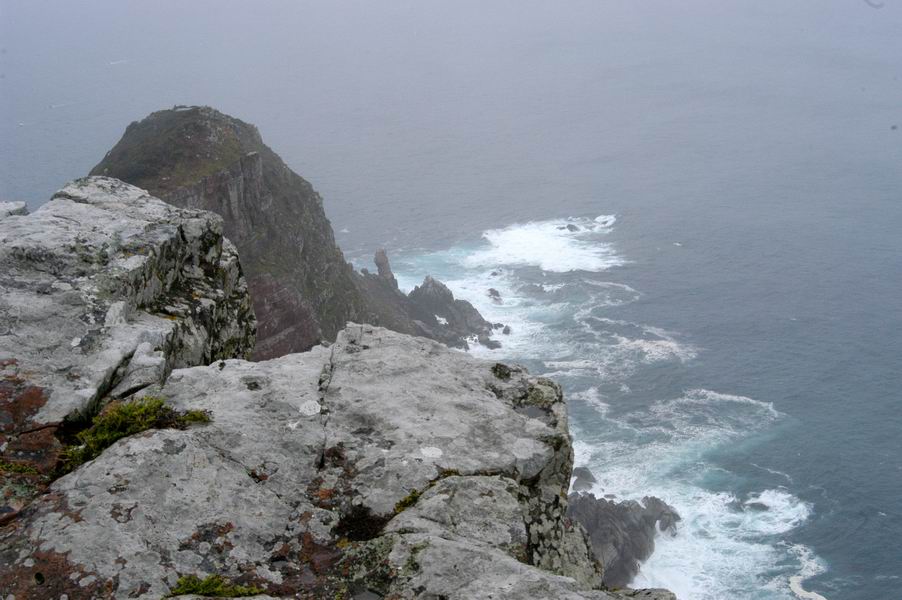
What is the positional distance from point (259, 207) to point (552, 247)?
71335mm

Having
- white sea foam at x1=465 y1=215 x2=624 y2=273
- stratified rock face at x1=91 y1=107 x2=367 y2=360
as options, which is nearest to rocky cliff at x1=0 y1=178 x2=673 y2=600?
stratified rock face at x1=91 y1=107 x2=367 y2=360

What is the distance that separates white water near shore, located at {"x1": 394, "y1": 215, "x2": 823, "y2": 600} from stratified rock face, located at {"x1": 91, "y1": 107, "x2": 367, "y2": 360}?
90.6 feet

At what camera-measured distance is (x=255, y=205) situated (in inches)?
3132

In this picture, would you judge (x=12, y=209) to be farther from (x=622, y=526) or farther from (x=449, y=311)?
(x=449, y=311)

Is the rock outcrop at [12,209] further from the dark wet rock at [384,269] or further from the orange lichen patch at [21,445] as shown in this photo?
the dark wet rock at [384,269]

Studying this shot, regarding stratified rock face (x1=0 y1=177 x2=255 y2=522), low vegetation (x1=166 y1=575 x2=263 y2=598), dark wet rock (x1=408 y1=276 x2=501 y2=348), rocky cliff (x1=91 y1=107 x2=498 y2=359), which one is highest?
stratified rock face (x1=0 y1=177 x2=255 y2=522)

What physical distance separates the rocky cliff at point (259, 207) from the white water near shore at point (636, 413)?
27.2m

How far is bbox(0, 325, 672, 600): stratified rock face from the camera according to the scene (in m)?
7.88

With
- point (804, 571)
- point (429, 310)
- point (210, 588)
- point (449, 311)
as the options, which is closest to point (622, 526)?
point (804, 571)

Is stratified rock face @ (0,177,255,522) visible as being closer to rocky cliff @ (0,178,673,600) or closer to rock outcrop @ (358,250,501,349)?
rocky cliff @ (0,178,673,600)

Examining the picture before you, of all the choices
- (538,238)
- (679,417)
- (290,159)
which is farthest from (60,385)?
(290,159)

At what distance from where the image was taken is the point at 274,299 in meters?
74.2

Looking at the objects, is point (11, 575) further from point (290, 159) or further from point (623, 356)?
point (290, 159)

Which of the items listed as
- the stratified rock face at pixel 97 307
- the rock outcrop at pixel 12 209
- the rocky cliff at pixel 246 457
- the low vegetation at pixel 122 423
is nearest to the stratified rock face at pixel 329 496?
the rocky cliff at pixel 246 457
